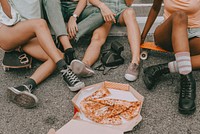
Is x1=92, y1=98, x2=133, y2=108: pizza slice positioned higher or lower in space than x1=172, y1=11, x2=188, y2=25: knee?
lower

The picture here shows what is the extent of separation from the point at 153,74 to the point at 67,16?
80 centimetres

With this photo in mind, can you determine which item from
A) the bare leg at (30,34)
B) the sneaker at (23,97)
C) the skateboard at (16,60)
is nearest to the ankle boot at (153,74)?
the bare leg at (30,34)

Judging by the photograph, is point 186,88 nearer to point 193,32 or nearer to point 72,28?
point 193,32

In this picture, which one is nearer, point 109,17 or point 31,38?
point 31,38

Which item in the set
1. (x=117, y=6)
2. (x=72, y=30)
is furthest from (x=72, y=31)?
(x=117, y=6)

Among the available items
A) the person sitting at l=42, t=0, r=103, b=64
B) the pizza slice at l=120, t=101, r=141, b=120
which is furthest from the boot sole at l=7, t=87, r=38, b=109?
the pizza slice at l=120, t=101, r=141, b=120

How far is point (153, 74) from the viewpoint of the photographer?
188 centimetres

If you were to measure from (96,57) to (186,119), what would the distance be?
2.45 feet

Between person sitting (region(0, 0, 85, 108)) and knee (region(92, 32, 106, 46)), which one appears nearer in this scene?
person sitting (region(0, 0, 85, 108))

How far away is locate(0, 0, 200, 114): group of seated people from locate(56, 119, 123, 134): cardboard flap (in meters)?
0.29

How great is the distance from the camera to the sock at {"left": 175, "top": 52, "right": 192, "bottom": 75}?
1675 mm

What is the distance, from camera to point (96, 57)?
2.12 metres

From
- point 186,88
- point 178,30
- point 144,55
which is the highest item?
point 178,30

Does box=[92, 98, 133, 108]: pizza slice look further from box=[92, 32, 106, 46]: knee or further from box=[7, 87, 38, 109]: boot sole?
box=[92, 32, 106, 46]: knee
